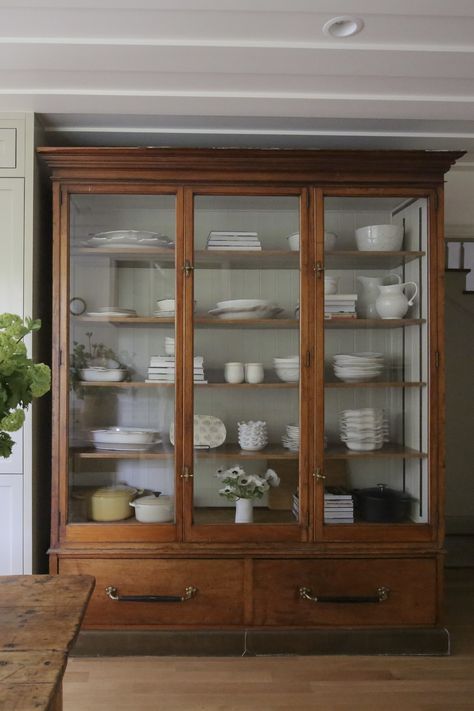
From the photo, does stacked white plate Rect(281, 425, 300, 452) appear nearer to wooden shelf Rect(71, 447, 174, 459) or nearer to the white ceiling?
wooden shelf Rect(71, 447, 174, 459)

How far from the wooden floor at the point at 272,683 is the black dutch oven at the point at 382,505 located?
2.06ft

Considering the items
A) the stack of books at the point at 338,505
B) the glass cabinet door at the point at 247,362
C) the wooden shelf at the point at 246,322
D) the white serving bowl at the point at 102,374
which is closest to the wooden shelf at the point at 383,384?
the glass cabinet door at the point at 247,362

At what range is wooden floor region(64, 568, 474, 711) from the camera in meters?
2.21

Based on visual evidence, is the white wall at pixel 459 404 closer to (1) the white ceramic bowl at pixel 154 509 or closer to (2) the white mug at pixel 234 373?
(2) the white mug at pixel 234 373

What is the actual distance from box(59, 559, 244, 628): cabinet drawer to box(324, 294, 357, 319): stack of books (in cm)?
124

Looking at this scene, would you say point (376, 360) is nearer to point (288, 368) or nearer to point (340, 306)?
point (340, 306)

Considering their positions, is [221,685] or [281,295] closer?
[221,685]

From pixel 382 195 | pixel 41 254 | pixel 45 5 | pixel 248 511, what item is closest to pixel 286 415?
pixel 248 511

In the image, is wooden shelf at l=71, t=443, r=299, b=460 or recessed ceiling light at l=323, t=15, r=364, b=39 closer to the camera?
recessed ceiling light at l=323, t=15, r=364, b=39

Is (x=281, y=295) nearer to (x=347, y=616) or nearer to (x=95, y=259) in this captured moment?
(x=95, y=259)

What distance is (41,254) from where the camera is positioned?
274cm

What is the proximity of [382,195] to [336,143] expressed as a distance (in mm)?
528

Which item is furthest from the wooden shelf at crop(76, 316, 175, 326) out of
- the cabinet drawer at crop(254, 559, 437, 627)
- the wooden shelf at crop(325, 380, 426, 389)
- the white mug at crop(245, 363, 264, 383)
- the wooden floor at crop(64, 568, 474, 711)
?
the wooden floor at crop(64, 568, 474, 711)

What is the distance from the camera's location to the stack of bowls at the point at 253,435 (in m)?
2.68
